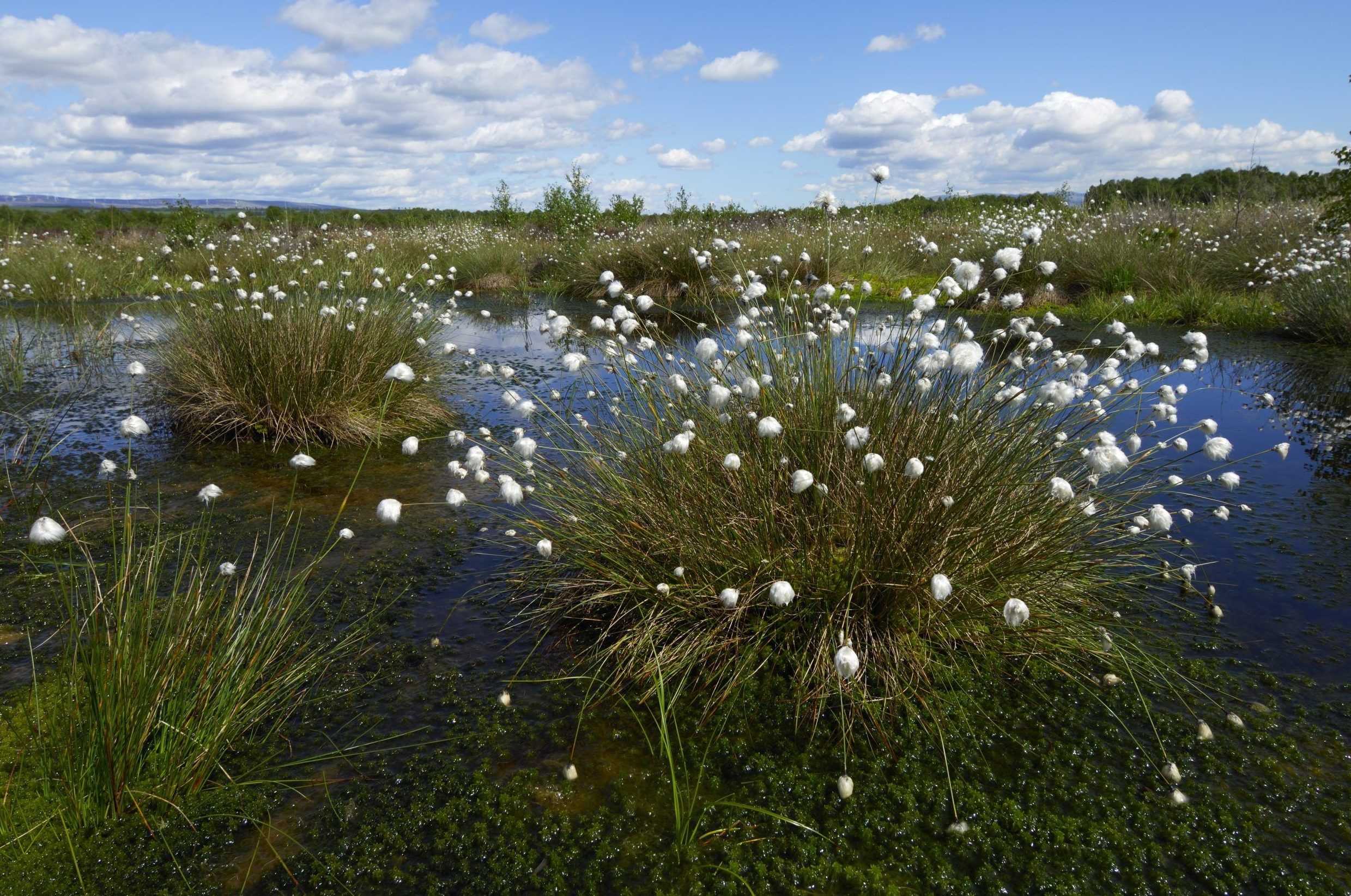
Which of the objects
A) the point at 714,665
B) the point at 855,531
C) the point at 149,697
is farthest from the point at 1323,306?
the point at 149,697

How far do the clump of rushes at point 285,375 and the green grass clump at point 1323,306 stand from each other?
997 centimetres

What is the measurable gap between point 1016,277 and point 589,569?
37.4 ft

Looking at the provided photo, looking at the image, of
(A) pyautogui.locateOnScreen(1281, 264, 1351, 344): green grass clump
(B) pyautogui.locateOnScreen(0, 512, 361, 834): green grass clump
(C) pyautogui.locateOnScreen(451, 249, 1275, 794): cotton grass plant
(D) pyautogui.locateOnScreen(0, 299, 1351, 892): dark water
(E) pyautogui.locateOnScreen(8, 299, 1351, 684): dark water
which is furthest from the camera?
(A) pyautogui.locateOnScreen(1281, 264, 1351, 344): green grass clump

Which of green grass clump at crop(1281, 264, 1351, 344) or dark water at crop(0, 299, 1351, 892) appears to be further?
green grass clump at crop(1281, 264, 1351, 344)

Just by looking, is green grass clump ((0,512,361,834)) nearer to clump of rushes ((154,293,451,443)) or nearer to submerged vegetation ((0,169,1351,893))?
submerged vegetation ((0,169,1351,893))

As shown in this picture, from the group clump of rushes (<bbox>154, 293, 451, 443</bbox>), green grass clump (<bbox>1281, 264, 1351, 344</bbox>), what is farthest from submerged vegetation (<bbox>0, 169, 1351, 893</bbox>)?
green grass clump (<bbox>1281, 264, 1351, 344</bbox>)

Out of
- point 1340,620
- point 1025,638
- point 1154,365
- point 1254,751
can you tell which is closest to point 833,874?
point 1025,638

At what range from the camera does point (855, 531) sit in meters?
2.91

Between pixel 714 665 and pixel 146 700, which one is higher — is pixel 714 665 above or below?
below

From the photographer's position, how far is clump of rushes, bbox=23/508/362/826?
7.18 ft

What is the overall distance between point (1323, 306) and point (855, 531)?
9344 mm

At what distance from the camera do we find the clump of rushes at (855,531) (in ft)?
9.24

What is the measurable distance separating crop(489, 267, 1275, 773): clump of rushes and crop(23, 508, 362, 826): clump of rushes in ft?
3.85

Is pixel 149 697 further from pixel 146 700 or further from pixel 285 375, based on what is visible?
pixel 285 375
